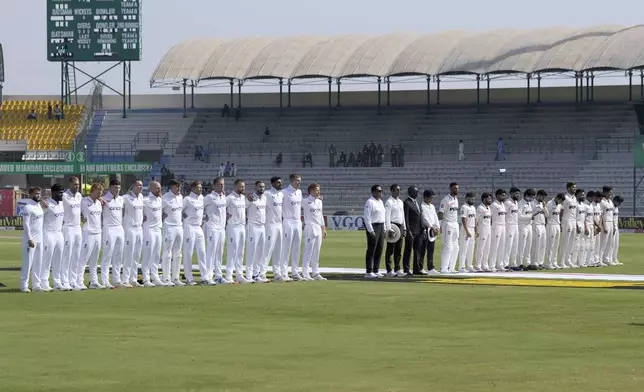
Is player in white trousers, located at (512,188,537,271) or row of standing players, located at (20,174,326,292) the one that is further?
player in white trousers, located at (512,188,537,271)

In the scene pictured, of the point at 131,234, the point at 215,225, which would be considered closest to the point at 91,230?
the point at 131,234

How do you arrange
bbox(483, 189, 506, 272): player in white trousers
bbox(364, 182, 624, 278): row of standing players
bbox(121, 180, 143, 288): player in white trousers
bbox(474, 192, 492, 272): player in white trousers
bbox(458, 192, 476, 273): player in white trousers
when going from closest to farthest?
1. bbox(121, 180, 143, 288): player in white trousers
2. bbox(364, 182, 624, 278): row of standing players
3. bbox(458, 192, 476, 273): player in white trousers
4. bbox(474, 192, 492, 272): player in white trousers
5. bbox(483, 189, 506, 272): player in white trousers

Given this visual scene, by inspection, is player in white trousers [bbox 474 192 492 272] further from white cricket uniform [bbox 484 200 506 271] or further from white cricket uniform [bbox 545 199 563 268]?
white cricket uniform [bbox 545 199 563 268]

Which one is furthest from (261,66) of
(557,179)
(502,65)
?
(557,179)

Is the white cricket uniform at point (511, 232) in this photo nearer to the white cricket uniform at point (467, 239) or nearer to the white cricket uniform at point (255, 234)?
the white cricket uniform at point (467, 239)

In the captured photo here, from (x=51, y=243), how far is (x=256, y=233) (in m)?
4.23

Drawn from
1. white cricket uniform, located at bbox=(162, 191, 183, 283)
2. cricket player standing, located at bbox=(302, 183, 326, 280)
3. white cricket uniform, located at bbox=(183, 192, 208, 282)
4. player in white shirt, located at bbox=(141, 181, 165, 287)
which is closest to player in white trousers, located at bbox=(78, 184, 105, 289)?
player in white shirt, located at bbox=(141, 181, 165, 287)

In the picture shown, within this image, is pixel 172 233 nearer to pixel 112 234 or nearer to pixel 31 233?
pixel 112 234

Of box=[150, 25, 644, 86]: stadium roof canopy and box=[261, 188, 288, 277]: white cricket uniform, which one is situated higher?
box=[150, 25, 644, 86]: stadium roof canopy

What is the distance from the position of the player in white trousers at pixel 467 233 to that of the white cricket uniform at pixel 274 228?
15.0 ft

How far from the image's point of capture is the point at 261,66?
236 ft

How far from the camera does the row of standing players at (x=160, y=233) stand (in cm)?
2266

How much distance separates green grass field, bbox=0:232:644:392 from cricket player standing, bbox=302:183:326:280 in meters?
2.86

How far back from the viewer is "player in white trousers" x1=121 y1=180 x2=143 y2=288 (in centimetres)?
2388
